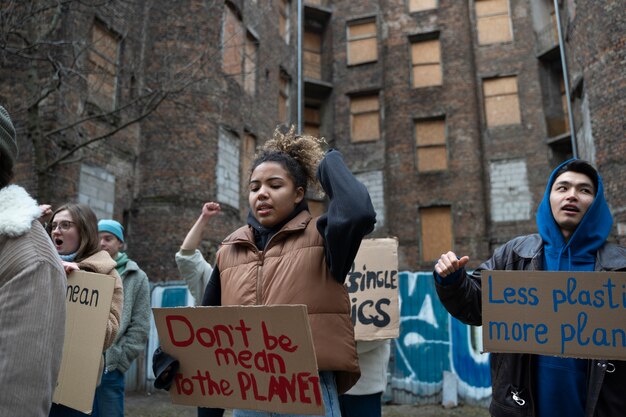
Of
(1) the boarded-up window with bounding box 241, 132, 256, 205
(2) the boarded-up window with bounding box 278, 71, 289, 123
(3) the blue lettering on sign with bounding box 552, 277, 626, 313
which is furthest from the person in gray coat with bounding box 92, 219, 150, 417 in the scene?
(2) the boarded-up window with bounding box 278, 71, 289, 123

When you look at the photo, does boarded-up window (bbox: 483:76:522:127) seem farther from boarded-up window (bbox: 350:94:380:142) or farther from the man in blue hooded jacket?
the man in blue hooded jacket

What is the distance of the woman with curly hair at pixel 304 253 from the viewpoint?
208 centimetres

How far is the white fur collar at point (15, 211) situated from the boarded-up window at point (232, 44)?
13.2m

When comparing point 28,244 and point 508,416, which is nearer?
point 28,244

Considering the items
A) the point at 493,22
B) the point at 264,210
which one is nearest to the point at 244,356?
the point at 264,210

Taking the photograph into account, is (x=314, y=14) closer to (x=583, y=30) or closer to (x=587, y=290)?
(x=583, y=30)

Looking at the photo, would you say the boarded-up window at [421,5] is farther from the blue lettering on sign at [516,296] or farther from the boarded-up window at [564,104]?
the blue lettering on sign at [516,296]

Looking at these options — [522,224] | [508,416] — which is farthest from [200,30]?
[508,416]

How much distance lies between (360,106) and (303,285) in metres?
18.9

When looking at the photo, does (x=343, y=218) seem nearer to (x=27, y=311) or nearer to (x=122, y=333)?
(x=27, y=311)

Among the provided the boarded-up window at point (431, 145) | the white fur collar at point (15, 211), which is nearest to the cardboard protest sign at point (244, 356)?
the white fur collar at point (15, 211)

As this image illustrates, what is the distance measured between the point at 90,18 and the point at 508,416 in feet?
36.7

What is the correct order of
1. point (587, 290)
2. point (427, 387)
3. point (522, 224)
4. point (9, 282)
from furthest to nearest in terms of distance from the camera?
point (522, 224) < point (427, 387) < point (587, 290) < point (9, 282)

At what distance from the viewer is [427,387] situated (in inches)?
325
